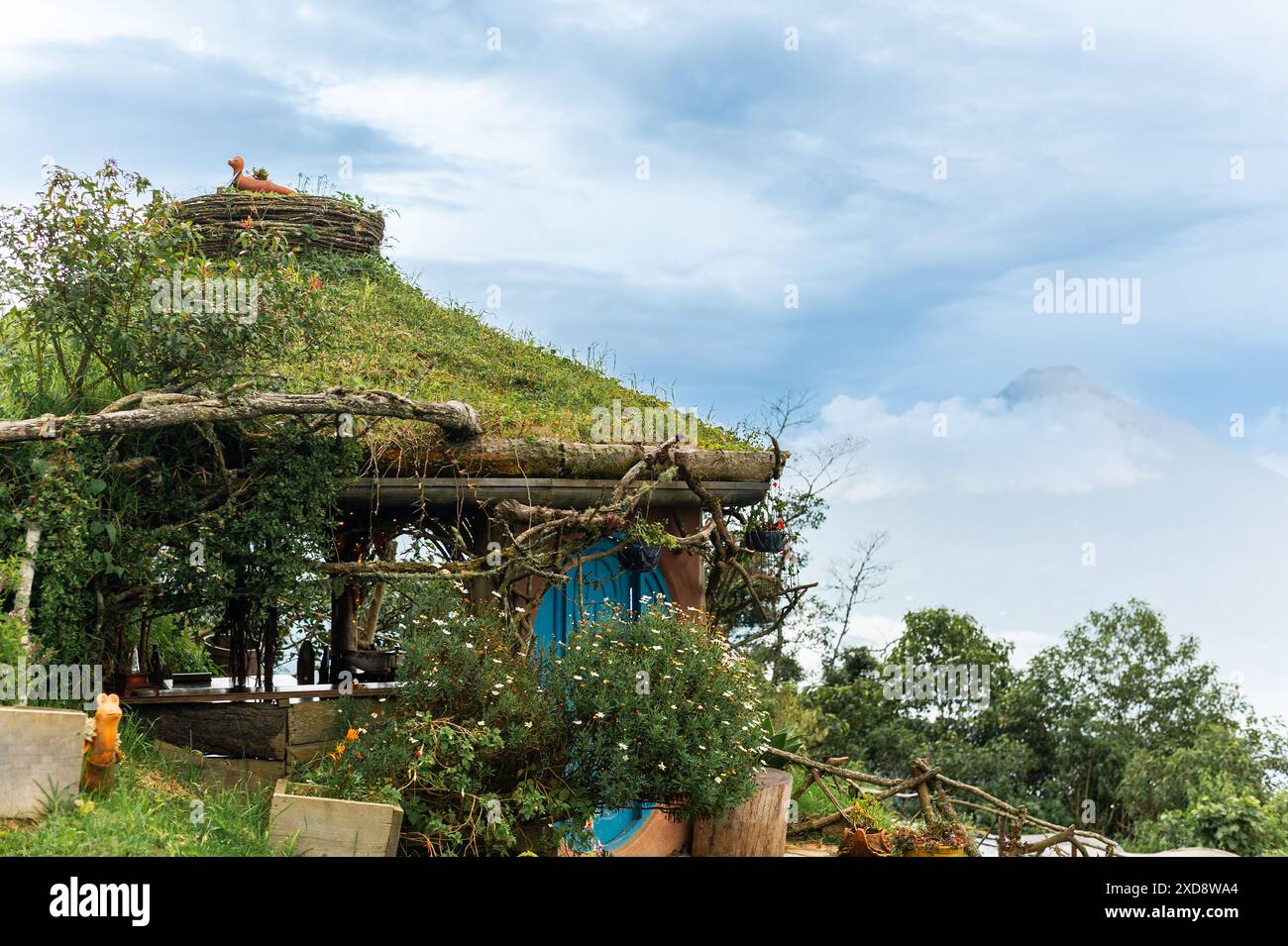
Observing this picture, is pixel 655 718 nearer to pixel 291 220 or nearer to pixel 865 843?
pixel 865 843

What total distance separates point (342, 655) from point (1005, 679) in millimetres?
16256

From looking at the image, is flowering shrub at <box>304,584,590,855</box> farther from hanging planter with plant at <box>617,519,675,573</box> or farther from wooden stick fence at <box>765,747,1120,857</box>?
wooden stick fence at <box>765,747,1120,857</box>

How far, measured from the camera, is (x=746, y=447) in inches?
460

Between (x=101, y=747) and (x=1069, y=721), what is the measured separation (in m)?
18.9

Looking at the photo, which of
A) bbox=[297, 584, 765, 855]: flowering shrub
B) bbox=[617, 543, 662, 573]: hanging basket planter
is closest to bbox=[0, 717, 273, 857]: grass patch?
bbox=[297, 584, 765, 855]: flowering shrub

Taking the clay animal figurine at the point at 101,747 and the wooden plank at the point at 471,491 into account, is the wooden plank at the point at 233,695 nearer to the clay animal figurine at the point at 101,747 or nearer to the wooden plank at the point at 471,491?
the wooden plank at the point at 471,491

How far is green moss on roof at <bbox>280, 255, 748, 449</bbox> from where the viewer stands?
10.5 metres

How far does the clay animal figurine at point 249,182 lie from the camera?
14.8 m

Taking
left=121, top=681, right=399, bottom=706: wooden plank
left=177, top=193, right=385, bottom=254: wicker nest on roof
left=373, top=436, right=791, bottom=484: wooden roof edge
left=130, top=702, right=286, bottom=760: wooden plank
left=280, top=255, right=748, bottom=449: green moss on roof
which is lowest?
left=130, top=702, right=286, bottom=760: wooden plank

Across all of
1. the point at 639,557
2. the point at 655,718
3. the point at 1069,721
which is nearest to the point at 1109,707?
the point at 1069,721

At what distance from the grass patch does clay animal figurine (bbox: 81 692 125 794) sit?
0.12 meters

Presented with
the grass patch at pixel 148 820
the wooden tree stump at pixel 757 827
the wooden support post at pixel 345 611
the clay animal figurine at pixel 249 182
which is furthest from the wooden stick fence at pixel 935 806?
the clay animal figurine at pixel 249 182
